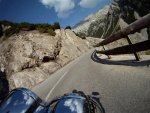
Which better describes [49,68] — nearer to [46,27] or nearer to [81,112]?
[46,27]

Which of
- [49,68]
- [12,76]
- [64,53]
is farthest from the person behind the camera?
[64,53]

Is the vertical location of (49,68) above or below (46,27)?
below

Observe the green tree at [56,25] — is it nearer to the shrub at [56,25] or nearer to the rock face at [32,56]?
the shrub at [56,25]

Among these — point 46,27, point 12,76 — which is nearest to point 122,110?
point 12,76

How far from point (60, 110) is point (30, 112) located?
0.44 m

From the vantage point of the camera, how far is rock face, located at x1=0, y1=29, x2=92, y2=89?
20.0m

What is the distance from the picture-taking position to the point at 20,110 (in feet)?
9.09

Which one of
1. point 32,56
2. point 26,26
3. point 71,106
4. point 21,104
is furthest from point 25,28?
point 71,106

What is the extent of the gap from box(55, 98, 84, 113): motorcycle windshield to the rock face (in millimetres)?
16043

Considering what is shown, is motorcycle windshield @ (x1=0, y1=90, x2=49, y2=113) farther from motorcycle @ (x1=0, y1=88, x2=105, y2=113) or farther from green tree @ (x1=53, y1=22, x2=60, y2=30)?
green tree @ (x1=53, y1=22, x2=60, y2=30)

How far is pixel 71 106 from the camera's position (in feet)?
8.82

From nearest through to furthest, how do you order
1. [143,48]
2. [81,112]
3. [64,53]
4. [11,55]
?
1. [81,112]
2. [143,48]
3. [11,55]
4. [64,53]

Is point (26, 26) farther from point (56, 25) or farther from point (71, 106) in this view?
point (71, 106)

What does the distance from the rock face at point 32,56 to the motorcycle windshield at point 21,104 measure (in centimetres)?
1576
